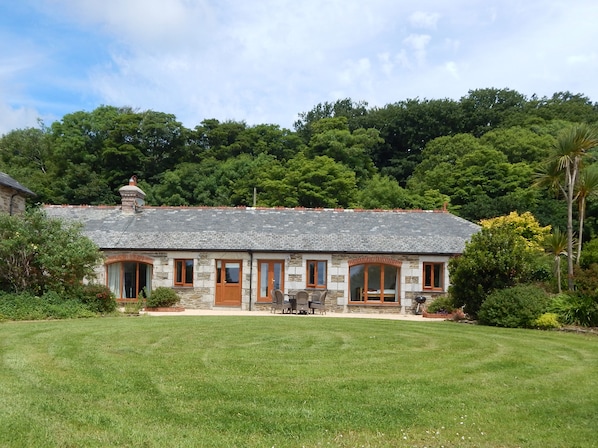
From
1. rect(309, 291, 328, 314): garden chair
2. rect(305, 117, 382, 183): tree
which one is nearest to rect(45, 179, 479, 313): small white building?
rect(309, 291, 328, 314): garden chair

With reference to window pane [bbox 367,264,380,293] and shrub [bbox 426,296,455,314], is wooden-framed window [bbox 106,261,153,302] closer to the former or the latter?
window pane [bbox 367,264,380,293]

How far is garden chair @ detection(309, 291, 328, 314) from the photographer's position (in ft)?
66.2

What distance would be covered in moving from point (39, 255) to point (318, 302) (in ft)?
31.7

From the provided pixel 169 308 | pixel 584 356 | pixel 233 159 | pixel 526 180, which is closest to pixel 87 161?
pixel 233 159

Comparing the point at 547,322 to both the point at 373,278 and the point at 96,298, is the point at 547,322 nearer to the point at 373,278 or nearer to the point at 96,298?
the point at 373,278

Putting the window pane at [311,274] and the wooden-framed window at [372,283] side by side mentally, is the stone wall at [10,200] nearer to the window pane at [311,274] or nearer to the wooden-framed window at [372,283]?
the window pane at [311,274]

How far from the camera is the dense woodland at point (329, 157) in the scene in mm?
40116

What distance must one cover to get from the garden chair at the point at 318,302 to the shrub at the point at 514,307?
20.3ft

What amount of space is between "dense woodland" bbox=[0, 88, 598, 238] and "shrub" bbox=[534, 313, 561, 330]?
20720mm

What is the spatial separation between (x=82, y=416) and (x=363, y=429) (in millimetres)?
3025

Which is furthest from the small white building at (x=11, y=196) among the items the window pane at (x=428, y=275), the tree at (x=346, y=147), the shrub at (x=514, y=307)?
the tree at (x=346, y=147)

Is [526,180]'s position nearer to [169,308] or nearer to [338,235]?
[338,235]

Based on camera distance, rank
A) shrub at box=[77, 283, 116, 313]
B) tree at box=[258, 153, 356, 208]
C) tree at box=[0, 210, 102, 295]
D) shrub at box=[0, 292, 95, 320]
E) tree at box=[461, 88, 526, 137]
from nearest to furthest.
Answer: shrub at box=[0, 292, 95, 320] < tree at box=[0, 210, 102, 295] < shrub at box=[77, 283, 116, 313] < tree at box=[258, 153, 356, 208] < tree at box=[461, 88, 526, 137]

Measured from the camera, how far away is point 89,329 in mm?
12781
